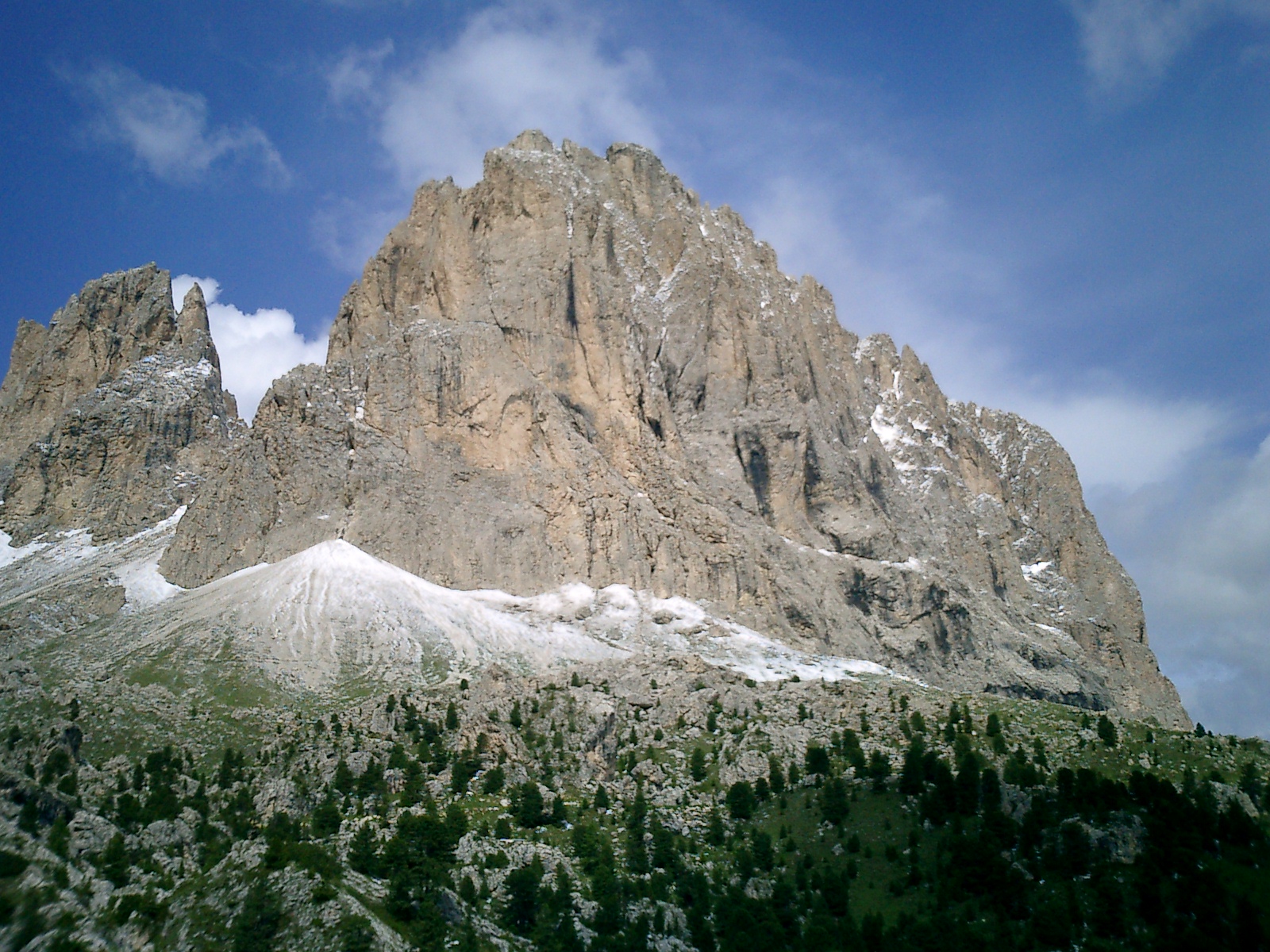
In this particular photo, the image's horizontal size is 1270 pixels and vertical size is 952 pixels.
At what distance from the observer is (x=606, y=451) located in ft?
461

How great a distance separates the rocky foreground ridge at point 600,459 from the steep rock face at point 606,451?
0.31 meters

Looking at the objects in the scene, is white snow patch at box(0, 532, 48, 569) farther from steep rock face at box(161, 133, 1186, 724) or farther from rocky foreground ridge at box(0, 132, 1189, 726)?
steep rock face at box(161, 133, 1186, 724)

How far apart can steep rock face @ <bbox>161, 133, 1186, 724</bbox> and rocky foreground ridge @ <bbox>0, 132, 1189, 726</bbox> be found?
313 mm

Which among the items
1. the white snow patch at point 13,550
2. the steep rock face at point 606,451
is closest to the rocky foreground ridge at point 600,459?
the steep rock face at point 606,451

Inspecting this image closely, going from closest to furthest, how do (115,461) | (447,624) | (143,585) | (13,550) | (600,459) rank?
(447,624)
(143,585)
(600,459)
(13,550)
(115,461)

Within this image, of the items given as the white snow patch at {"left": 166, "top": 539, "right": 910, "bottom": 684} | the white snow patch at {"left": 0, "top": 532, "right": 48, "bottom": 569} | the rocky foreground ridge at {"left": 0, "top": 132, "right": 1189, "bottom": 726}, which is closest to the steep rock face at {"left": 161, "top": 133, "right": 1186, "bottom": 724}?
the rocky foreground ridge at {"left": 0, "top": 132, "right": 1189, "bottom": 726}

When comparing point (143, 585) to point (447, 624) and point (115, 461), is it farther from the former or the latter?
point (115, 461)

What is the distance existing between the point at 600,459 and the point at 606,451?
4.78 m

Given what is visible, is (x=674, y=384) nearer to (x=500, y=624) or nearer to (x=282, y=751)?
(x=500, y=624)

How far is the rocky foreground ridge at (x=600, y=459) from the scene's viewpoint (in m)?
131

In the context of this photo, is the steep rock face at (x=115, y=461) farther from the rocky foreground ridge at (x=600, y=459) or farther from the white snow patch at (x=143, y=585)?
the white snow patch at (x=143, y=585)

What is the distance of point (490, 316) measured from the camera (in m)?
144

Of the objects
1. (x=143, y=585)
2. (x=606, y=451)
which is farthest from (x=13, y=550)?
(x=606, y=451)

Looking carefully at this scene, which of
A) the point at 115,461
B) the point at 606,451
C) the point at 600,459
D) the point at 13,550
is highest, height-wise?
the point at 606,451
